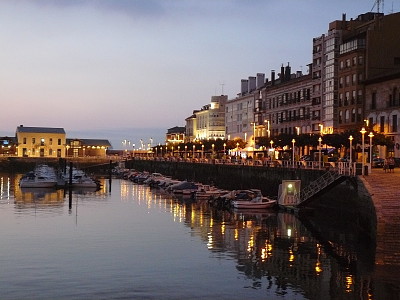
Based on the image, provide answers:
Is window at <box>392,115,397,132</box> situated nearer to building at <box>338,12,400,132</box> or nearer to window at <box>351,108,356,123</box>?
building at <box>338,12,400,132</box>

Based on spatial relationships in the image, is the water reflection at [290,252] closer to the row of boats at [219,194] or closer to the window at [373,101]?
the row of boats at [219,194]

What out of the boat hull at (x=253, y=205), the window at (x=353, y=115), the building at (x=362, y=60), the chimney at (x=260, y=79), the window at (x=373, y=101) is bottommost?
the boat hull at (x=253, y=205)

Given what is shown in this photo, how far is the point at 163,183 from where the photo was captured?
11800 centimetres

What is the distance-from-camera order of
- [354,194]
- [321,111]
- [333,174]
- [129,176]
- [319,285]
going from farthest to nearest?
[129,176] < [321,111] < [333,174] < [354,194] < [319,285]

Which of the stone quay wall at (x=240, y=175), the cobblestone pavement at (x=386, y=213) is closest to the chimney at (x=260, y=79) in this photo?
the stone quay wall at (x=240, y=175)

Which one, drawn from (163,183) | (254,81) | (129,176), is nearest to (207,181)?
(163,183)

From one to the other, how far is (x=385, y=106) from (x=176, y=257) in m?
58.4

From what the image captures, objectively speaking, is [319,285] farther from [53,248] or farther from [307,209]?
[307,209]

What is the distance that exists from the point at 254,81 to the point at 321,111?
53.5 m

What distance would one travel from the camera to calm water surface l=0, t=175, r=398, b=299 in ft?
111

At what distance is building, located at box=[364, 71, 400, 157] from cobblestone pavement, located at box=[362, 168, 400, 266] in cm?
2974

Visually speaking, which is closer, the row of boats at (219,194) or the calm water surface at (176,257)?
the calm water surface at (176,257)

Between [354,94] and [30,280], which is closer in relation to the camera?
[30,280]

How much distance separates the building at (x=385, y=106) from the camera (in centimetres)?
8994
